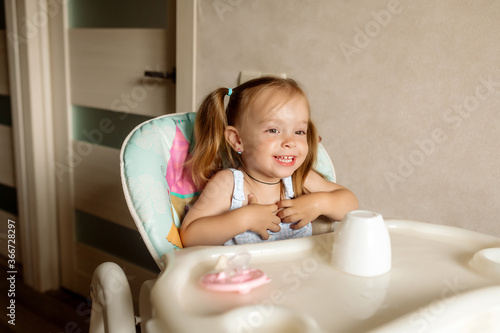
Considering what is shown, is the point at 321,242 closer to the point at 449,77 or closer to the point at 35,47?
the point at 449,77

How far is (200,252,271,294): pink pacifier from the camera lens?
0.66 m

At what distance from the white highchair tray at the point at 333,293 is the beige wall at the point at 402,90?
1.05 ft

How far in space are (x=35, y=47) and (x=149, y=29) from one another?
0.65m

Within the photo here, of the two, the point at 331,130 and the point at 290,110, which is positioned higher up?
the point at 290,110

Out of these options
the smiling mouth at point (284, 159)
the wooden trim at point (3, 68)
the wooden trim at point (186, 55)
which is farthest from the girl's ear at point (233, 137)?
the wooden trim at point (3, 68)

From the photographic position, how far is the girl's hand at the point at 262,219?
38.8 inches

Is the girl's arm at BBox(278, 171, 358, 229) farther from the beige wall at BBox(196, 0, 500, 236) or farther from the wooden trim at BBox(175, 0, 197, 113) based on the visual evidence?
the wooden trim at BBox(175, 0, 197, 113)

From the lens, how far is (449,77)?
3.80 ft

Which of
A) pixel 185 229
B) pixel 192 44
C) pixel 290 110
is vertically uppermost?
pixel 192 44

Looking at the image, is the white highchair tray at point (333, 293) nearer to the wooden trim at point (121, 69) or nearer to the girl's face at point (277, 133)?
the girl's face at point (277, 133)

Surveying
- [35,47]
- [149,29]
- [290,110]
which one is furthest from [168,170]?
[35,47]

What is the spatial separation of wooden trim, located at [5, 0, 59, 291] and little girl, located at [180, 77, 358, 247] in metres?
1.34

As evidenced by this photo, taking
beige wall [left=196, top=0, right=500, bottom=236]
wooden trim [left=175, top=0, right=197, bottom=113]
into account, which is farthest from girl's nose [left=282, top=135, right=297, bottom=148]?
wooden trim [left=175, top=0, right=197, bottom=113]

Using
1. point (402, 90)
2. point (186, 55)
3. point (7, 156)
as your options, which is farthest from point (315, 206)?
point (7, 156)
